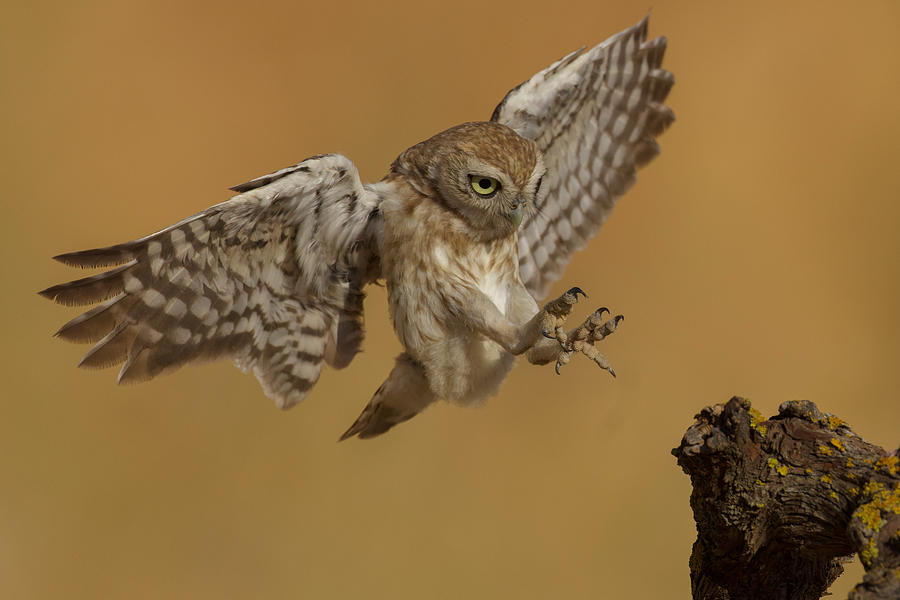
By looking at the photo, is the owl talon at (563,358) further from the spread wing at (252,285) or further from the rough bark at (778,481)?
the spread wing at (252,285)

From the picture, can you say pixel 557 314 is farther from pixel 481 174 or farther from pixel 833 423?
pixel 833 423

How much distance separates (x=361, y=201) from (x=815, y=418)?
151cm

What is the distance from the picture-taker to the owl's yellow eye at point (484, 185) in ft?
8.60

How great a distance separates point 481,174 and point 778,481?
122cm

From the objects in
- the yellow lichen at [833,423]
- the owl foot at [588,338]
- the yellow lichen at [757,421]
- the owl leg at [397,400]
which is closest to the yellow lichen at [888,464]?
the yellow lichen at [833,423]

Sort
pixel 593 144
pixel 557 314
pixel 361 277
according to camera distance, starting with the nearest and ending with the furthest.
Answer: pixel 557 314, pixel 361 277, pixel 593 144

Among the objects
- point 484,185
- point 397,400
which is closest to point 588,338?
point 484,185

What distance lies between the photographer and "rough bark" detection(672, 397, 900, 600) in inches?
77.2

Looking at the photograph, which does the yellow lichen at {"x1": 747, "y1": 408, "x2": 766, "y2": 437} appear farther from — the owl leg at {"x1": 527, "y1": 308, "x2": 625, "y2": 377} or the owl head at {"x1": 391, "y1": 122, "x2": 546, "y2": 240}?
the owl head at {"x1": 391, "y1": 122, "x2": 546, "y2": 240}

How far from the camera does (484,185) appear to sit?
2645 millimetres

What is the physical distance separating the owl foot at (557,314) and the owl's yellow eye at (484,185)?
0.43 m

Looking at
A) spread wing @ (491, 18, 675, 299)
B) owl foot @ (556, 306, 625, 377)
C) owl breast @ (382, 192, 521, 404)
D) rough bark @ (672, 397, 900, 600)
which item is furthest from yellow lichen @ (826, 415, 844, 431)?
spread wing @ (491, 18, 675, 299)

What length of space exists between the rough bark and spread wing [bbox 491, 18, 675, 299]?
54.0 inches

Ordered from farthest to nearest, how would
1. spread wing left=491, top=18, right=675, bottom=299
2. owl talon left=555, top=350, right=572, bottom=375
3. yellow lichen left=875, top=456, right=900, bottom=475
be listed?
spread wing left=491, top=18, right=675, bottom=299 → owl talon left=555, top=350, right=572, bottom=375 → yellow lichen left=875, top=456, right=900, bottom=475
